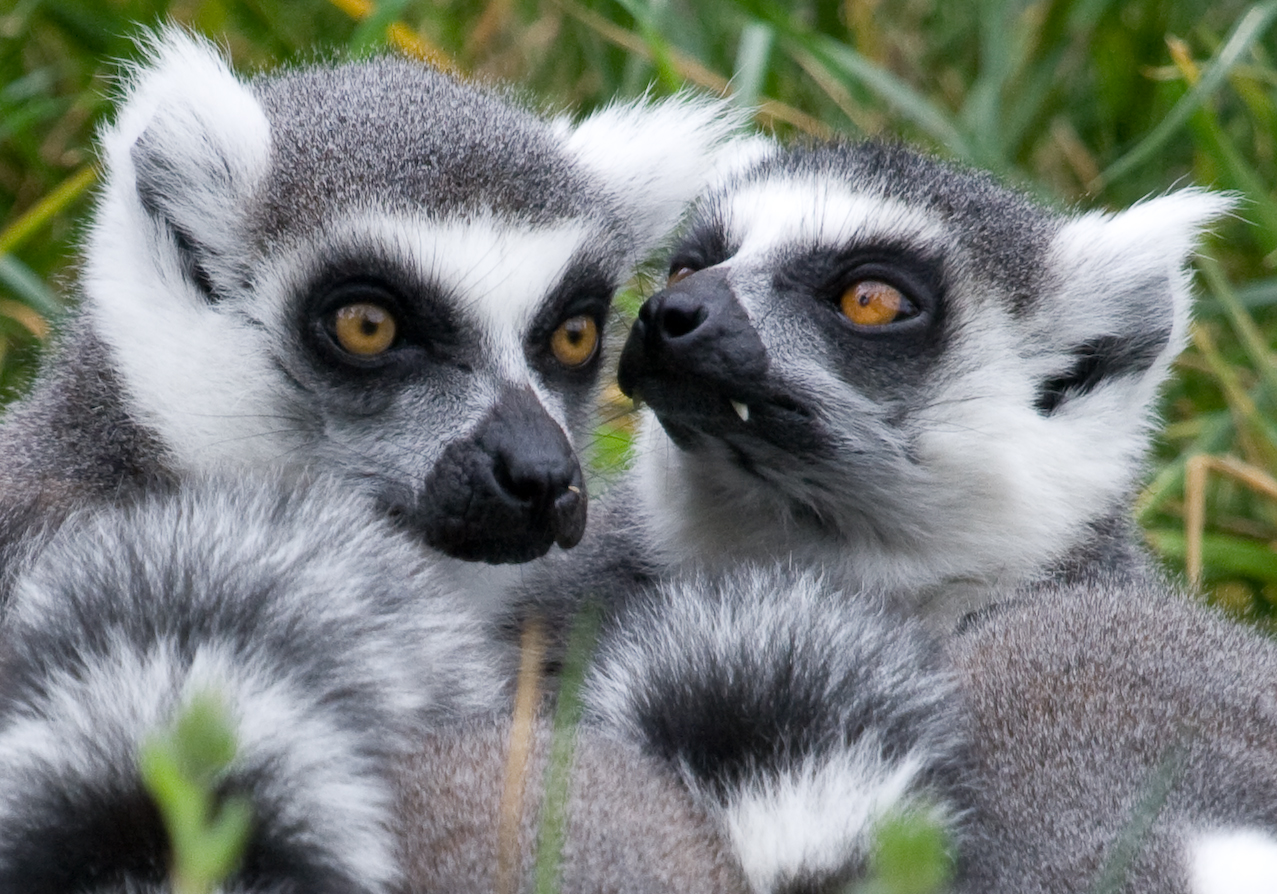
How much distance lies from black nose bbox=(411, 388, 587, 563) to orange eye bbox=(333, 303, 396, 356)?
25cm

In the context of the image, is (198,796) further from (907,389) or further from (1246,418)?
(1246,418)

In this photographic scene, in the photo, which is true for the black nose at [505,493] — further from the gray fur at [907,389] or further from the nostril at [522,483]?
the gray fur at [907,389]

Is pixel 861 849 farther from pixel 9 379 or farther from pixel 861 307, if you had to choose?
pixel 9 379

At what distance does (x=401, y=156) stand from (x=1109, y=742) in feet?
5.11

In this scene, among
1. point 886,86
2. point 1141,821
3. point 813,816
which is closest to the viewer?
Answer: point 813,816

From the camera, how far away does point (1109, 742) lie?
83.0 inches

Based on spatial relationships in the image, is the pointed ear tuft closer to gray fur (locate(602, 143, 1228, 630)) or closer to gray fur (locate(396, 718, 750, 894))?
gray fur (locate(602, 143, 1228, 630))

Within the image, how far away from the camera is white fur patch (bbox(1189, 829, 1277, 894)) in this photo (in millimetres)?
1866

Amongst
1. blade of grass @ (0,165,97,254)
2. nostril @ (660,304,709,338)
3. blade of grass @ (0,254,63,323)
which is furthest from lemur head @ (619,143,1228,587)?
blade of grass @ (0,165,97,254)

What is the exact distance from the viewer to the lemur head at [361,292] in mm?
2713

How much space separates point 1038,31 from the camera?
17.7 ft

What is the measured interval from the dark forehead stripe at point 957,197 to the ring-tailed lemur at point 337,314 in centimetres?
47

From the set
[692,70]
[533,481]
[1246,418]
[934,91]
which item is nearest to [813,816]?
[533,481]

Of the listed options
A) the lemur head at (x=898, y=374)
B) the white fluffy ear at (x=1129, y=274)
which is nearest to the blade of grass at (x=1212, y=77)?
the white fluffy ear at (x=1129, y=274)
